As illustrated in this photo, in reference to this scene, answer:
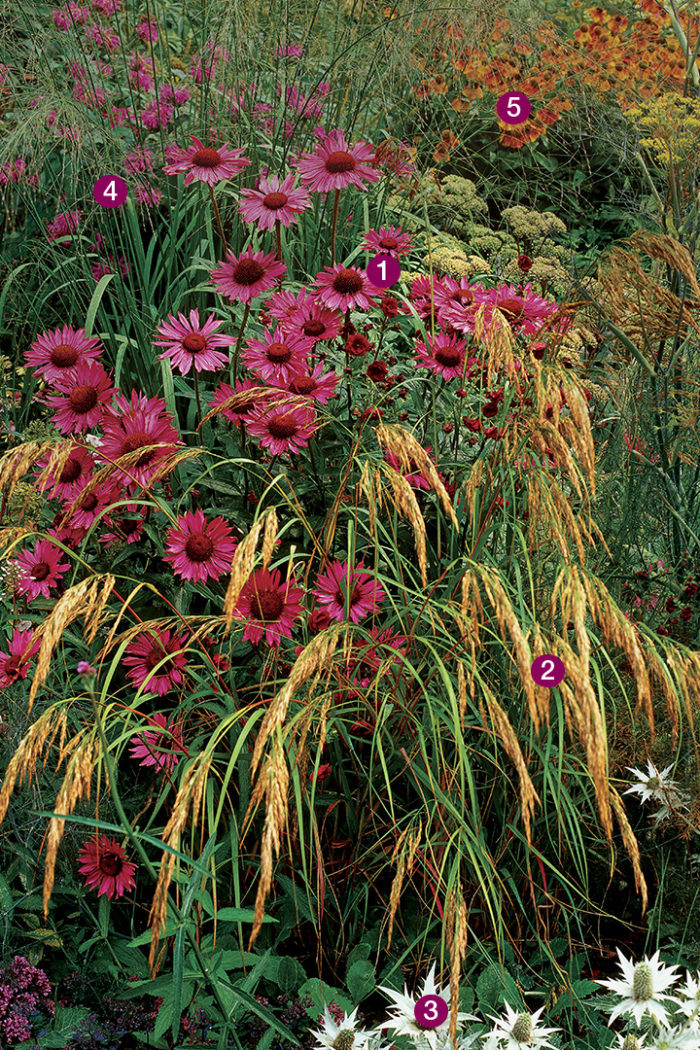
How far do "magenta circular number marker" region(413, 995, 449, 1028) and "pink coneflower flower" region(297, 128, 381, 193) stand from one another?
1632 millimetres

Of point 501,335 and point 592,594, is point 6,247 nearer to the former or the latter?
point 501,335

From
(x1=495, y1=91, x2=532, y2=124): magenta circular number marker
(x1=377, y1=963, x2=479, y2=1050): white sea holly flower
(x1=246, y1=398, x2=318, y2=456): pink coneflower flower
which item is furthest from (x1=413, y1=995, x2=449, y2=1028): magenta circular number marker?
(x1=495, y1=91, x2=532, y2=124): magenta circular number marker

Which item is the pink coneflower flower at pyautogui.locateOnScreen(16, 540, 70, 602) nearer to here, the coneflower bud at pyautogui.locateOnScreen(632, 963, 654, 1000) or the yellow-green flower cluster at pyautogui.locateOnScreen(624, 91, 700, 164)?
the coneflower bud at pyautogui.locateOnScreen(632, 963, 654, 1000)

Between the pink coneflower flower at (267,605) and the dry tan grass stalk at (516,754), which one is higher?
the dry tan grass stalk at (516,754)

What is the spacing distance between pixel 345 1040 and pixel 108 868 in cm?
49

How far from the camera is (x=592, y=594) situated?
1.58 metres

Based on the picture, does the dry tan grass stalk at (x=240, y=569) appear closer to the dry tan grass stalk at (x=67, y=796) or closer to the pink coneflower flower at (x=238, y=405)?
the dry tan grass stalk at (x=67, y=796)

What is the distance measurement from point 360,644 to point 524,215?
1874 mm

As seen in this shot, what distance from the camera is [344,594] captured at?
1872 millimetres

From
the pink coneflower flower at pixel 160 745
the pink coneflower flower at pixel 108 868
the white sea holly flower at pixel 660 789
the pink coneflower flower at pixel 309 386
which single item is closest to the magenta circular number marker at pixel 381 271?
Answer: the pink coneflower flower at pixel 309 386

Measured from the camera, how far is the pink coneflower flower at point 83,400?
2.09 meters

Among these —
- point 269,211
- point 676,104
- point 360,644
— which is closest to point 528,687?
point 360,644

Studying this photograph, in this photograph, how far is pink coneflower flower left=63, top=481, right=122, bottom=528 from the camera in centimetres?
194

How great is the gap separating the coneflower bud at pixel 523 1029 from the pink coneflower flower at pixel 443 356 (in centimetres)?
123
